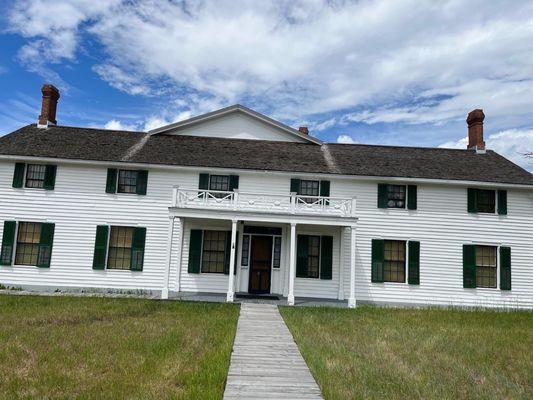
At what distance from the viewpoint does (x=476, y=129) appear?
2030cm

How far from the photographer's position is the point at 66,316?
10.6 m

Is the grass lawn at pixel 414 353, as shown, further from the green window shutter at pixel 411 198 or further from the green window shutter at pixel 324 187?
the green window shutter at pixel 324 187

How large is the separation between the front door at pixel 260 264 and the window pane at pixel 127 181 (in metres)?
5.39

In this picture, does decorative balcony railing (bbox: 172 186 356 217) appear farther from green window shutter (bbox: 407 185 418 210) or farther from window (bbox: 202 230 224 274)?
green window shutter (bbox: 407 185 418 210)

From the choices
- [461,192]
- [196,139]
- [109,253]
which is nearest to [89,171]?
[109,253]

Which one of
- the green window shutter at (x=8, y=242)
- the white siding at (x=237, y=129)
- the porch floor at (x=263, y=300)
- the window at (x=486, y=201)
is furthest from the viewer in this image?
the white siding at (x=237, y=129)

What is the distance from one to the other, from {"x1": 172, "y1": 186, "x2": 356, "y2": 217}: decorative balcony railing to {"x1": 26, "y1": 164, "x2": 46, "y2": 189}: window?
5956 mm

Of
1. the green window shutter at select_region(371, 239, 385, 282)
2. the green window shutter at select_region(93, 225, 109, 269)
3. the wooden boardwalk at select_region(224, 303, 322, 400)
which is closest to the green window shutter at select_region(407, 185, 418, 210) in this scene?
the green window shutter at select_region(371, 239, 385, 282)

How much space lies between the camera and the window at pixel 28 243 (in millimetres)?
16469

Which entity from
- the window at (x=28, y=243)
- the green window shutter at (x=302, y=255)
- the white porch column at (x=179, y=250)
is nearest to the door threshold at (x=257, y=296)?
the green window shutter at (x=302, y=255)

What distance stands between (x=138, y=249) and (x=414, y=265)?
36.5ft

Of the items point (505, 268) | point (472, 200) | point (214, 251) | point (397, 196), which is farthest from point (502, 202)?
point (214, 251)

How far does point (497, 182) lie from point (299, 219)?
844 cm

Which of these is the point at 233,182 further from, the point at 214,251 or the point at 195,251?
the point at 195,251
